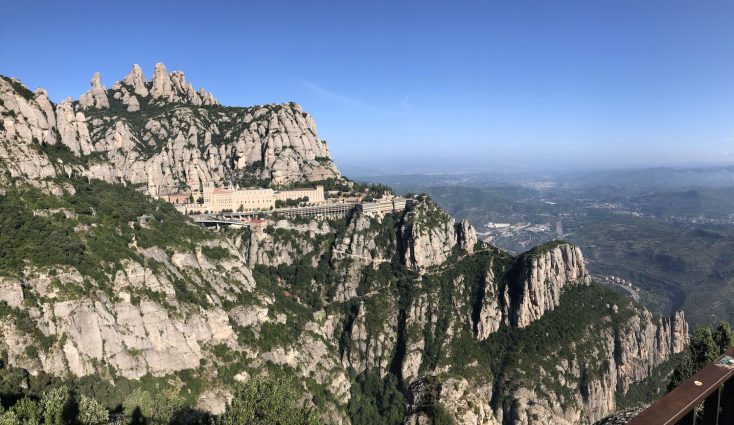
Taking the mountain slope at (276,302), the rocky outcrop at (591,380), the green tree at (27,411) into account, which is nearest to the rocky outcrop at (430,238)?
the mountain slope at (276,302)

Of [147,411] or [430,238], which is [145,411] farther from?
[430,238]

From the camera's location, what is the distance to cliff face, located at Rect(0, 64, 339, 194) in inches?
5010

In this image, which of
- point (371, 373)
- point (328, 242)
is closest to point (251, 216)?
point (328, 242)

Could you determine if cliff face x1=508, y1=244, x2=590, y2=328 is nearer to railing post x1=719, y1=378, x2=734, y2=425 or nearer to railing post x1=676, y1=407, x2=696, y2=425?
railing post x1=719, y1=378, x2=734, y2=425

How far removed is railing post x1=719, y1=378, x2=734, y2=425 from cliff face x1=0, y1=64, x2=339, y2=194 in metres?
120

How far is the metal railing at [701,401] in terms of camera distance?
597 centimetres

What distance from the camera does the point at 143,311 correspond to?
5703 centimetres

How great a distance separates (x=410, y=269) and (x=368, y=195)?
32.5 m

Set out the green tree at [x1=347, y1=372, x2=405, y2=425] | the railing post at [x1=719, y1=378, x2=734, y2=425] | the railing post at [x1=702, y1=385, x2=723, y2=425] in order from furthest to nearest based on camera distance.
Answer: the green tree at [x1=347, y1=372, x2=405, y2=425], the railing post at [x1=719, y1=378, x2=734, y2=425], the railing post at [x1=702, y1=385, x2=723, y2=425]

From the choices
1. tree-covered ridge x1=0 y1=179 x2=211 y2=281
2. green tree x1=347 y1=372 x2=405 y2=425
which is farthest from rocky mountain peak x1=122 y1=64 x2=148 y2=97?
green tree x1=347 y1=372 x2=405 y2=425

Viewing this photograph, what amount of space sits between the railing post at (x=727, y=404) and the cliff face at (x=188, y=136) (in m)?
120

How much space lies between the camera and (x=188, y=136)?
140 meters

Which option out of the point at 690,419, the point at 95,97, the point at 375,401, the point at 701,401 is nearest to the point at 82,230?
the point at 375,401

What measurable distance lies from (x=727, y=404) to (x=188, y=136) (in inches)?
5874
